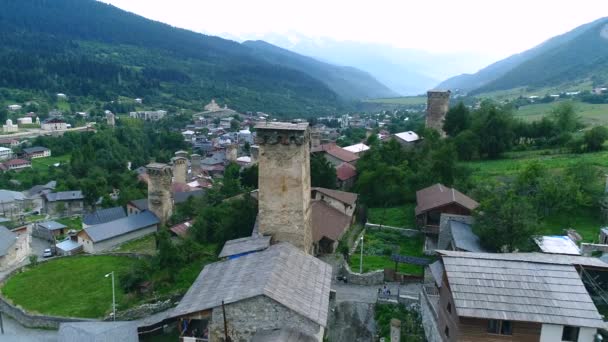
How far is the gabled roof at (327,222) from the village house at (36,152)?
58310 millimetres

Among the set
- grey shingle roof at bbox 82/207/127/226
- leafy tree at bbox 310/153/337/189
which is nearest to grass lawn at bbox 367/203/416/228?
leafy tree at bbox 310/153/337/189

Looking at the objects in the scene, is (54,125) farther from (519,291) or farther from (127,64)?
(519,291)

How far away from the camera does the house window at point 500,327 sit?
12438mm

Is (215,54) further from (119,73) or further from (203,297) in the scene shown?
(203,297)

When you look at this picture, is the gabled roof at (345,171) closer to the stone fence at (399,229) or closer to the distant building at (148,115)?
the stone fence at (399,229)

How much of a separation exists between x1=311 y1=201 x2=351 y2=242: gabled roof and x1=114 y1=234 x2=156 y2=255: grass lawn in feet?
39.2

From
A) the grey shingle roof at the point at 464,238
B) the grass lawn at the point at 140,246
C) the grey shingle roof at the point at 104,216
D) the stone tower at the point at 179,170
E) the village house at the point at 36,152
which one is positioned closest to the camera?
the grey shingle roof at the point at 464,238

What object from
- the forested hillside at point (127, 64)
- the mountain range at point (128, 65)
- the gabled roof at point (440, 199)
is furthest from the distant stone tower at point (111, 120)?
the gabled roof at point (440, 199)

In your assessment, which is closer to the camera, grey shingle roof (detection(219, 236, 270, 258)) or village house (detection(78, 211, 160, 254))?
grey shingle roof (detection(219, 236, 270, 258))

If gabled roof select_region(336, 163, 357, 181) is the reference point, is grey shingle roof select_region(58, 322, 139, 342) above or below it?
below

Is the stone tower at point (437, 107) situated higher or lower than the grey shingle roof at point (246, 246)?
higher

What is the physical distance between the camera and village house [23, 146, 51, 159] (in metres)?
67.6

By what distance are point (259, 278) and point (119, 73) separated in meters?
123

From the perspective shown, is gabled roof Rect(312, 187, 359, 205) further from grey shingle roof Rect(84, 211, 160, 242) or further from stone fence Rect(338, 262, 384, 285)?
grey shingle roof Rect(84, 211, 160, 242)
